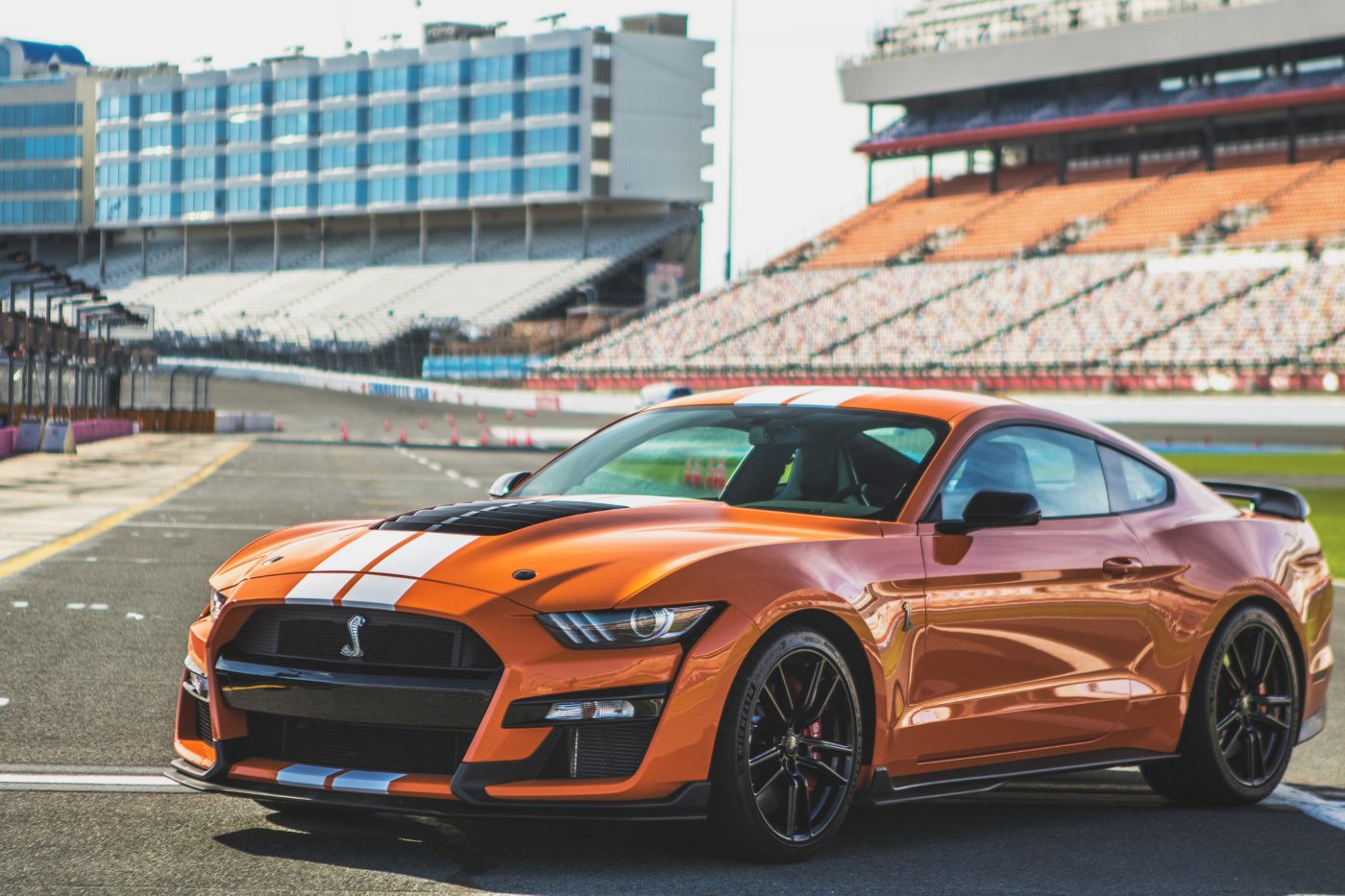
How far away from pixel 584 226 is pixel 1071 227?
36.5m

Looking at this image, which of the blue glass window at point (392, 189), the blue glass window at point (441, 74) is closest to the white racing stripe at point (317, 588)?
the blue glass window at point (441, 74)

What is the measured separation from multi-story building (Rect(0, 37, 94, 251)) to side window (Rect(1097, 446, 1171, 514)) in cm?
12021

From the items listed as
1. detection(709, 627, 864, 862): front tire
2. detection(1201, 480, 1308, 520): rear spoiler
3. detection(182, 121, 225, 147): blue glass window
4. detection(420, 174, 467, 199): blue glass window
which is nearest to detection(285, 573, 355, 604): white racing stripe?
detection(709, 627, 864, 862): front tire

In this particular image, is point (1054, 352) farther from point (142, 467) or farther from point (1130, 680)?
point (1130, 680)

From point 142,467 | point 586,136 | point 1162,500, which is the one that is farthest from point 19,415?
point 586,136

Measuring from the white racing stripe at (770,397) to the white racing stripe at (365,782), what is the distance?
2065 millimetres

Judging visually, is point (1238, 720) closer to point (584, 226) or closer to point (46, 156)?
point (584, 226)

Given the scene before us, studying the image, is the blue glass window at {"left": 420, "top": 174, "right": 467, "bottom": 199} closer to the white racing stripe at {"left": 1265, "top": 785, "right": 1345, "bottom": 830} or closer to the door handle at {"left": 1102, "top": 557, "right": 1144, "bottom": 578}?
the white racing stripe at {"left": 1265, "top": 785, "right": 1345, "bottom": 830}

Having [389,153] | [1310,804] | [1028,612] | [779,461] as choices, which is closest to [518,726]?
[779,461]

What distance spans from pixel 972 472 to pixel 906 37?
257ft

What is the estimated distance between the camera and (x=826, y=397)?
6.22m

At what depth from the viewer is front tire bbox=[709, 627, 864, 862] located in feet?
15.8

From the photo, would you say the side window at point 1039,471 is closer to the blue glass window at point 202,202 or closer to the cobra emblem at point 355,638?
the cobra emblem at point 355,638

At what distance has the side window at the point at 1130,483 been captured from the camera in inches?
252
